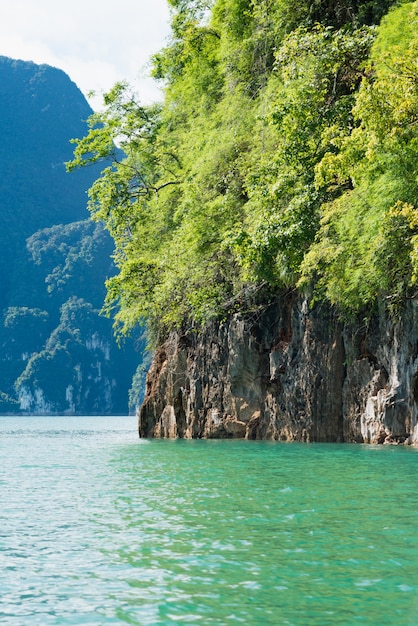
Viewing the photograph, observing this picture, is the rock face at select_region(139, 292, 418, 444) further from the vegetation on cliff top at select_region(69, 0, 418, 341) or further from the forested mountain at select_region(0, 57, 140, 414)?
the forested mountain at select_region(0, 57, 140, 414)

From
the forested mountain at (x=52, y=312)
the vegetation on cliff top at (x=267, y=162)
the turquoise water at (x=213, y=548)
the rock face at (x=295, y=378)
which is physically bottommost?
the turquoise water at (x=213, y=548)

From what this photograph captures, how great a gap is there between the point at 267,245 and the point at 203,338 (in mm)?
7444

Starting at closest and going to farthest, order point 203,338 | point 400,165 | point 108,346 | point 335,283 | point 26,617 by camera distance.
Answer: point 26,617
point 400,165
point 335,283
point 203,338
point 108,346

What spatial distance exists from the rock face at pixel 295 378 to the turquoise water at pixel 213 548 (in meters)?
5.69

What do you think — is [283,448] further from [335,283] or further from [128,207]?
[128,207]

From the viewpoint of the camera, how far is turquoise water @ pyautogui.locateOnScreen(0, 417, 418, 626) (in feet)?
16.4

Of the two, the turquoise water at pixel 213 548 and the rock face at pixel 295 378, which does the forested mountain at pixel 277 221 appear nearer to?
the rock face at pixel 295 378

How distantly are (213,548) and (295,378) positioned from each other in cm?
1452

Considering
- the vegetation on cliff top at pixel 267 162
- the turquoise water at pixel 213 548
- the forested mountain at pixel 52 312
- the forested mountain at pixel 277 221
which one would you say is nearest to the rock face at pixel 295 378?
the forested mountain at pixel 277 221

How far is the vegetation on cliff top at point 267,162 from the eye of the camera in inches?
593

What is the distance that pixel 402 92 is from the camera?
44.1 ft

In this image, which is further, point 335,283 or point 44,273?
point 44,273

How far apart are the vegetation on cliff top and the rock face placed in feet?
3.09

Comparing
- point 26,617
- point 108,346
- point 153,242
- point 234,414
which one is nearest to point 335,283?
point 234,414
